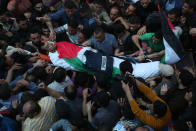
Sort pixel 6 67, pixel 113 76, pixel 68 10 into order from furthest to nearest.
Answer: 1. pixel 68 10
2. pixel 6 67
3. pixel 113 76

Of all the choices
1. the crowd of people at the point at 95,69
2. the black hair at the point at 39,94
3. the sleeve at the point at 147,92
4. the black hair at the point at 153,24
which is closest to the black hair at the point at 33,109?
the crowd of people at the point at 95,69

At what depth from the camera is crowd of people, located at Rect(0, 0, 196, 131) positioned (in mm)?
Answer: 3010

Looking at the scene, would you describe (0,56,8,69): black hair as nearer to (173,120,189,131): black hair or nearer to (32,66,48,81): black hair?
(32,66,48,81): black hair

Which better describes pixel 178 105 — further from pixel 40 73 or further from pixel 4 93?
pixel 4 93

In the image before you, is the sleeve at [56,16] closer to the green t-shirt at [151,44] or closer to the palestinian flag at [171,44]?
the green t-shirt at [151,44]

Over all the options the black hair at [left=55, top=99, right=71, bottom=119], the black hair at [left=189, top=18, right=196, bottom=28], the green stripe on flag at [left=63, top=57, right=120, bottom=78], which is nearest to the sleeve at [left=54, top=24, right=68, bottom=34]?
the green stripe on flag at [left=63, top=57, right=120, bottom=78]

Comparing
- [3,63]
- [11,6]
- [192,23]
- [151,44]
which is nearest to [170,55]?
[151,44]

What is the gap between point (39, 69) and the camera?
13.0ft

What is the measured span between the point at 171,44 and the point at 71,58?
1770mm

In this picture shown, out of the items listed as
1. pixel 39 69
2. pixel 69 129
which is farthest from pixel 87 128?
pixel 39 69

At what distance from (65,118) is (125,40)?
218cm

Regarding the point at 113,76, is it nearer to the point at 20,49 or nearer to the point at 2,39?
the point at 20,49

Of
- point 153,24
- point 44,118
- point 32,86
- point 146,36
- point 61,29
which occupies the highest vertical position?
point 153,24

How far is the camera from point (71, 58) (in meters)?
4.16
